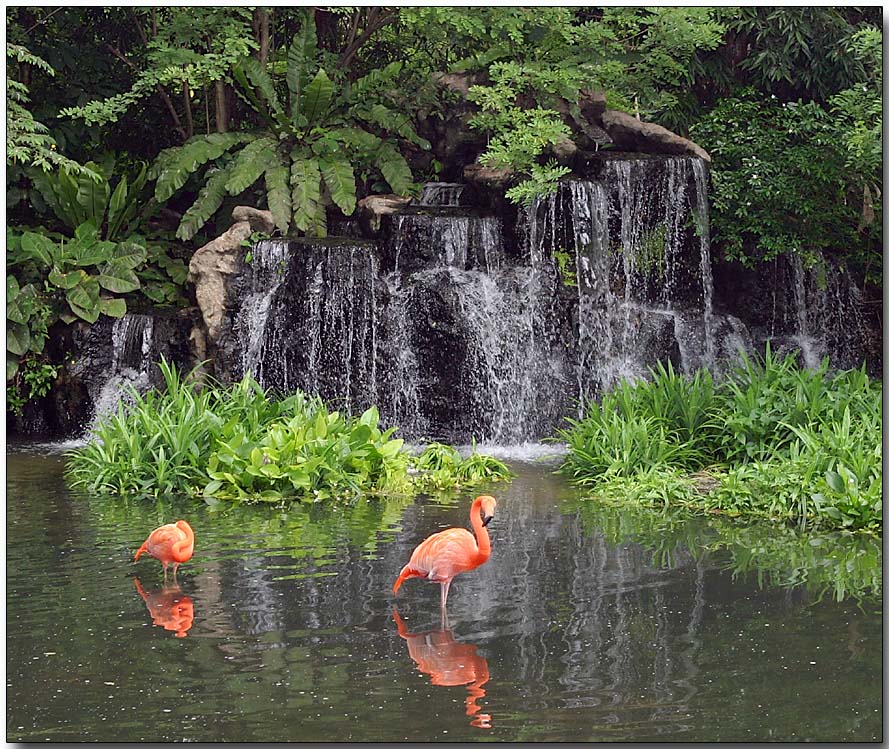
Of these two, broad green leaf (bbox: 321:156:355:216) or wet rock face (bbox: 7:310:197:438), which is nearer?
wet rock face (bbox: 7:310:197:438)

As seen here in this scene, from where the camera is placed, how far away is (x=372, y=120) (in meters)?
10.7

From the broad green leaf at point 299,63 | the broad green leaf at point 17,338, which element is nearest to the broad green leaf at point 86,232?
the broad green leaf at point 17,338

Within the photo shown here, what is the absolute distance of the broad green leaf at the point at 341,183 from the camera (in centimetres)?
991

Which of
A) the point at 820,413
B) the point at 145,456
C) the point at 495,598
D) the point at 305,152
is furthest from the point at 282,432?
the point at 305,152

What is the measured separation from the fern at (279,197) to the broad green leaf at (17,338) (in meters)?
2.22

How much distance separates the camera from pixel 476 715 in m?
3.34

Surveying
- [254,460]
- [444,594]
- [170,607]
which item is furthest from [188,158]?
[444,594]

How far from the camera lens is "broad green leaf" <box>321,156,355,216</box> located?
9906 millimetres

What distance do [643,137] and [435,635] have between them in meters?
7.14

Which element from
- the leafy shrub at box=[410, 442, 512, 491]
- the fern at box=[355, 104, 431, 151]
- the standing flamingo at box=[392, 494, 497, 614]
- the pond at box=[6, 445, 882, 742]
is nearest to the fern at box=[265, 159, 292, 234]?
the fern at box=[355, 104, 431, 151]

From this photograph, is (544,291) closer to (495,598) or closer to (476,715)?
(495,598)

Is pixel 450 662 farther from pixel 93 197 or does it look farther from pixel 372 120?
pixel 372 120

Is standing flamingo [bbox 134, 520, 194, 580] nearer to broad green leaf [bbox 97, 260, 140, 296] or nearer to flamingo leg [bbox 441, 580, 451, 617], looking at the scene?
flamingo leg [bbox 441, 580, 451, 617]

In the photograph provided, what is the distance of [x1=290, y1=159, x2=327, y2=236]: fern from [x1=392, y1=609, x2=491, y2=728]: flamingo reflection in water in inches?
238
